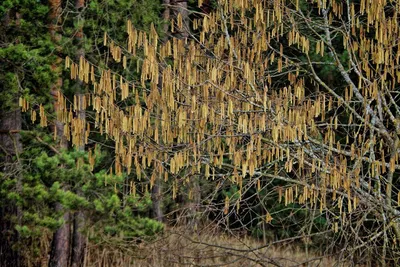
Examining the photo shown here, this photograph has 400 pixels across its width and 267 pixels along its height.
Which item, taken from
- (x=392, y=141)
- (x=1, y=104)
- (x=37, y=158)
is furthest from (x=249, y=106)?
(x=1, y=104)

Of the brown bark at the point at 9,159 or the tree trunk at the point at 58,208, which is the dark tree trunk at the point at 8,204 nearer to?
the brown bark at the point at 9,159

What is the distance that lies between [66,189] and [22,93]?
1.65 m

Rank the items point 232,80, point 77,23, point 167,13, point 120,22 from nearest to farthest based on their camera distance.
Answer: point 232,80, point 77,23, point 120,22, point 167,13

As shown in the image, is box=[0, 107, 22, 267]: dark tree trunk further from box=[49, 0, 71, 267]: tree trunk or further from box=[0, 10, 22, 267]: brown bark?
box=[49, 0, 71, 267]: tree trunk

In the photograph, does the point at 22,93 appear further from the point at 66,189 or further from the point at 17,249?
the point at 17,249

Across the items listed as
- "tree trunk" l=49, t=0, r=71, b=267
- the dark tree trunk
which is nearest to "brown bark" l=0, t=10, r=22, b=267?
the dark tree trunk

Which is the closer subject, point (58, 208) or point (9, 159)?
point (58, 208)

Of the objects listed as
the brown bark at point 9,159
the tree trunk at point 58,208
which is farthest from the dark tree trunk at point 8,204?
the tree trunk at point 58,208

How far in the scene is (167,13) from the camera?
1368 centimetres

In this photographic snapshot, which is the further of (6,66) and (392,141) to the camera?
(6,66)

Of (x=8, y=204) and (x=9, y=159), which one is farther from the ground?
(x=9, y=159)

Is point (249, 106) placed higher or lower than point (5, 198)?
higher

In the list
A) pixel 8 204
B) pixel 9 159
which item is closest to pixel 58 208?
pixel 8 204

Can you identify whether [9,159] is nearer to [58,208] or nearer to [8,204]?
[8,204]
